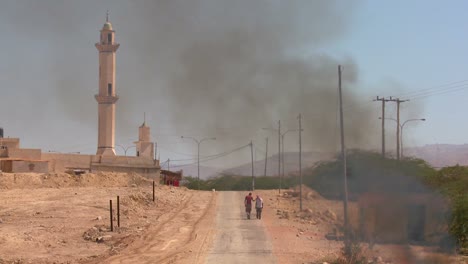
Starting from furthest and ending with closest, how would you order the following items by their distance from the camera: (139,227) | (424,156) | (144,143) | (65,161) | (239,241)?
(144,143) → (424,156) → (65,161) → (139,227) → (239,241)

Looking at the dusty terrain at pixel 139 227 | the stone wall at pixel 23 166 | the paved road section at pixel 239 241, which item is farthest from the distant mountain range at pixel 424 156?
the stone wall at pixel 23 166

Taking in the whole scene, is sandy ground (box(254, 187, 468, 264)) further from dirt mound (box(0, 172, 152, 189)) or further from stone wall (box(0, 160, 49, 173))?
stone wall (box(0, 160, 49, 173))

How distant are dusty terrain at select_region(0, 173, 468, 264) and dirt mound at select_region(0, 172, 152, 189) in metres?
0.13

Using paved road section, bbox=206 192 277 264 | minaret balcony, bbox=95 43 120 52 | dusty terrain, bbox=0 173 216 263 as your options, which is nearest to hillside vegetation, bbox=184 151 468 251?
paved road section, bbox=206 192 277 264

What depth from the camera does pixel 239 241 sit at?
31578mm

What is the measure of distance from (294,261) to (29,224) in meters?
16.3

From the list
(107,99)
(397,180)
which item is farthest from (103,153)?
(397,180)

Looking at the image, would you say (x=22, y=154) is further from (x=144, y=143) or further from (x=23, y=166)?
(x=144, y=143)

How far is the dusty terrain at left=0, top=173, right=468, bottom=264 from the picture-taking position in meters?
27.0

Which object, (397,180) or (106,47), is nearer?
(397,180)

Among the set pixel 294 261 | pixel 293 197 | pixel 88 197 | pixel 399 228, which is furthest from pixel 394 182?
pixel 293 197

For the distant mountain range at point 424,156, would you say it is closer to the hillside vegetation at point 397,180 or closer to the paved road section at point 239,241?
the hillside vegetation at point 397,180

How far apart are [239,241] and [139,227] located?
25.6 feet

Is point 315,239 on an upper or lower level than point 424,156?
lower
